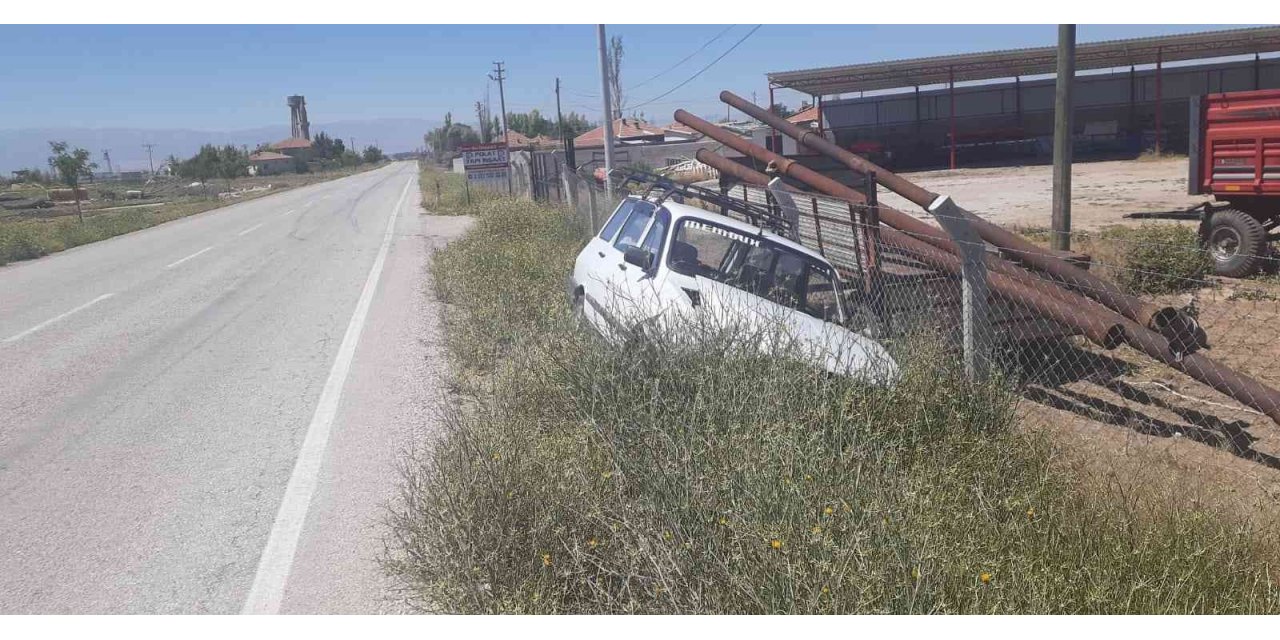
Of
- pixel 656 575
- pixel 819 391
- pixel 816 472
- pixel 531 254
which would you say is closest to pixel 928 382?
pixel 819 391

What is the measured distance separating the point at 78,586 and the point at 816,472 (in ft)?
11.3

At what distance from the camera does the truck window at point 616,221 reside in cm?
960

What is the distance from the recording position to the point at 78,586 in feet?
15.4

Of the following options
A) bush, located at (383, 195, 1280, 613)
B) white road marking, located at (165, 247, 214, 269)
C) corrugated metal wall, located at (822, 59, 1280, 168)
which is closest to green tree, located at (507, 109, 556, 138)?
corrugated metal wall, located at (822, 59, 1280, 168)

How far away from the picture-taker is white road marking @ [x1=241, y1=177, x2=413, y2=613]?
458 centimetres

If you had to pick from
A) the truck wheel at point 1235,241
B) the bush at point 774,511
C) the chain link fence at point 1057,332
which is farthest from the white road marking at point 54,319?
the truck wheel at point 1235,241

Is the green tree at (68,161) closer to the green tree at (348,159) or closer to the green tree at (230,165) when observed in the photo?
the green tree at (230,165)

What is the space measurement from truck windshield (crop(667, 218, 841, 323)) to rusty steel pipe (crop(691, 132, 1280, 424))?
0.95m

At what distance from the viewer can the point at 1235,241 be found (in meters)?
12.5

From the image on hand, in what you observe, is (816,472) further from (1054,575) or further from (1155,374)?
(1155,374)

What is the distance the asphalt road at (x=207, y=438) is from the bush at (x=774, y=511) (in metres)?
0.55

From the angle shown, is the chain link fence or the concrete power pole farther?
the concrete power pole

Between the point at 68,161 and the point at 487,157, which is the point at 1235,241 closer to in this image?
the point at 487,157

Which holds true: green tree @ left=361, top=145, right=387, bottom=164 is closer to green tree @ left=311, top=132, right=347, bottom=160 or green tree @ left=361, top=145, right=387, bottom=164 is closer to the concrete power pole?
green tree @ left=311, top=132, right=347, bottom=160
